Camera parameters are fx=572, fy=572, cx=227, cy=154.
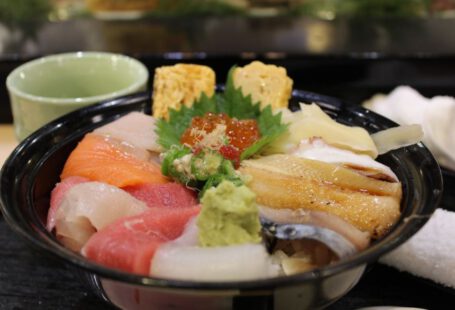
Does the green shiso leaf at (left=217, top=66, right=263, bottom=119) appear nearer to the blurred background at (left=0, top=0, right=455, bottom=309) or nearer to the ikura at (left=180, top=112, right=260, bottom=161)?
the ikura at (left=180, top=112, right=260, bottom=161)

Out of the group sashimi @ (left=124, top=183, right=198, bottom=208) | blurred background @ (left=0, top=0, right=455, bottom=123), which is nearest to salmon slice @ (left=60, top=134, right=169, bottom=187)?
sashimi @ (left=124, top=183, right=198, bottom=208)

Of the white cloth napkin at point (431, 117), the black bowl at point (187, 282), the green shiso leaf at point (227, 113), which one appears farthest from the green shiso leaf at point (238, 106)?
the white cloth napkin at point (431, 117)

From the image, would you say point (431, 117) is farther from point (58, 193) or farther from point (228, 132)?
point (58, 193)

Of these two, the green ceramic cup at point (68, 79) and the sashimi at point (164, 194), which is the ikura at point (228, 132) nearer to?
the sashimi at point (164, 194)

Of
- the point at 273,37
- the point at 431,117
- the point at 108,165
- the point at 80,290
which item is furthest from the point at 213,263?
the point at 273,37

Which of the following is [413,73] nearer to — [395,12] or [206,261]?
[395,12]

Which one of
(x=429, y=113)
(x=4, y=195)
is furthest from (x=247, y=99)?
(x=429, y=113)
